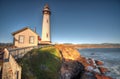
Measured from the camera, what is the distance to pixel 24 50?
62.1 ft

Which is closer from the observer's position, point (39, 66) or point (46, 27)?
point (39, 66)

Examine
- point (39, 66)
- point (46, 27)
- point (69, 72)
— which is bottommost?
point (69, 72)

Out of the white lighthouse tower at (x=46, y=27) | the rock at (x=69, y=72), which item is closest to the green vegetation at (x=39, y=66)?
the rock at (x=69, y=72)

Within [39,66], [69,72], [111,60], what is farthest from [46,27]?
[111,60]

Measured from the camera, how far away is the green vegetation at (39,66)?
14950 mm

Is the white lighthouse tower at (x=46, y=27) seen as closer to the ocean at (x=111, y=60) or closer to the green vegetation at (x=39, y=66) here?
the green vegetation at (x=39, y=66)

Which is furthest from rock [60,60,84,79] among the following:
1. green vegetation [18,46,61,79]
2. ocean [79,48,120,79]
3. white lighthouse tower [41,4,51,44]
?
white lighthouse tower [41,4,51,44]

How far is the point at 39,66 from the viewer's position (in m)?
16.6

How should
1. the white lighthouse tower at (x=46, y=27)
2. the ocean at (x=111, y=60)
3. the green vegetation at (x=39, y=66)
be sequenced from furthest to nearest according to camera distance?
the white lighthouse tower at (x=46, y=27), the ocean at (x=111, y=60), the green vegetation at (x=39, y=66)

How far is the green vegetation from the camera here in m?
14.9

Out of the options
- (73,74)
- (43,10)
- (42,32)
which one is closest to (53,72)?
(73,74)

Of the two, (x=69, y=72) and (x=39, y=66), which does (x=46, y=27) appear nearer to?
(x=69, y=72)

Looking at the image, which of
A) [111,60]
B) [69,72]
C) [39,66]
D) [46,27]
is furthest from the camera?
[111,60]

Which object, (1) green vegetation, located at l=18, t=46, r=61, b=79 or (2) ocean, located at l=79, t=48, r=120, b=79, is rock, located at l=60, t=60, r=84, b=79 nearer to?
(1) green vegetation, located at l=18, t=46, r=61, b=79
